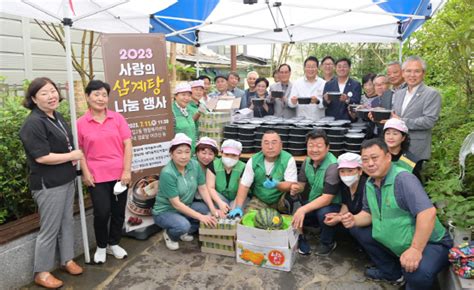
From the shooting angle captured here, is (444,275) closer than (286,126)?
Yes

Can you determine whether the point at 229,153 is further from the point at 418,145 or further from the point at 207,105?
the point at 418,145

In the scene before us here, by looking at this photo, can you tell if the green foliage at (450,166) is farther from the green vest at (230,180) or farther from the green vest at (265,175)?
the green vest at (230,180)

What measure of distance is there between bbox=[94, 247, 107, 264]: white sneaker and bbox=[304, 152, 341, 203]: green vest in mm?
2097

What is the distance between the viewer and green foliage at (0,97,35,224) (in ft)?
10.2

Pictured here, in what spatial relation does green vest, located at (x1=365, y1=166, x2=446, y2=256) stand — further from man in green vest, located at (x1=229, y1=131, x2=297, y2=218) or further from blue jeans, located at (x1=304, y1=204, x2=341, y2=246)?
man in green vest, located at (x1=229, y1=131, x2=297, y2=218)

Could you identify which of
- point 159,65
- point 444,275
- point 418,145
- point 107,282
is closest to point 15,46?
point 159,65

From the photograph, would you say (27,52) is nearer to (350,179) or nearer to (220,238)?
(220,238)

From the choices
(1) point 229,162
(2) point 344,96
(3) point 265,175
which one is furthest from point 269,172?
(2) point 344,96

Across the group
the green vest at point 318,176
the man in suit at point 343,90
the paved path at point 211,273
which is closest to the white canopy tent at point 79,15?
the paved path at point 211,273

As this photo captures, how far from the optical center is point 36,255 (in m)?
3.00

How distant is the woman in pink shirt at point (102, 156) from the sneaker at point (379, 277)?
7.60 feet

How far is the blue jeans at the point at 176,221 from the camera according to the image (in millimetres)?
3672

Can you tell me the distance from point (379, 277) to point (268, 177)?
4.54ft

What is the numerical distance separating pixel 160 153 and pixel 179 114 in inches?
22.1
